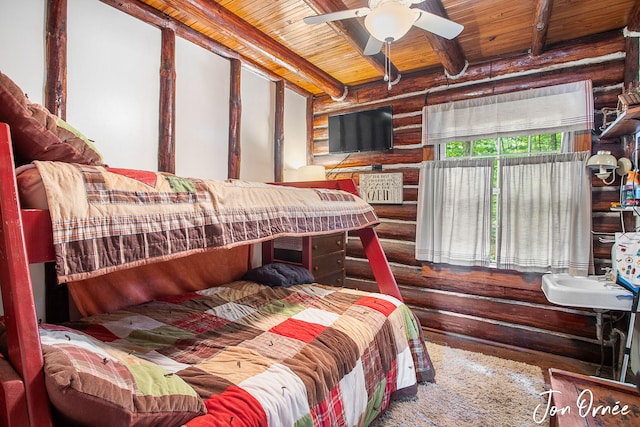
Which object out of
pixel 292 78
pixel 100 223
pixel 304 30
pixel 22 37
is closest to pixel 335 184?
pixel 304 30

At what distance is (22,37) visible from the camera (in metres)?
1.88

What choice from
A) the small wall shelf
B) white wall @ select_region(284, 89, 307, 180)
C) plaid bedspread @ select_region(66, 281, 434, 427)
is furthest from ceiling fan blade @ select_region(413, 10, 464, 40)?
white wall @ select_region(284, 89, 307, 180)

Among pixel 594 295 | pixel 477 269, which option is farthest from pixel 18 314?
pixel 477 269

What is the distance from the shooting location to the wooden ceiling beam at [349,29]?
2211 millimetres

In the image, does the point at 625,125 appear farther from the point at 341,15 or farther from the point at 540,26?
the point at 341,15

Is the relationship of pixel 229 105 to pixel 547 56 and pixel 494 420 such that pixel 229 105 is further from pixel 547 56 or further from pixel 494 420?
pixel 494 420

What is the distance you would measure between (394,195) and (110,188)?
3.12 m

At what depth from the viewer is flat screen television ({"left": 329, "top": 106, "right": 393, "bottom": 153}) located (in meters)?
3.70

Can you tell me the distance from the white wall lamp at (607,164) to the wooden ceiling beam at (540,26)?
1058 millimetres

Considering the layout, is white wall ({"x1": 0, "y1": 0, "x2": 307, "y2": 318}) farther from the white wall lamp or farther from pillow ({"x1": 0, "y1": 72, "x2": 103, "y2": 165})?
the white wall lamp

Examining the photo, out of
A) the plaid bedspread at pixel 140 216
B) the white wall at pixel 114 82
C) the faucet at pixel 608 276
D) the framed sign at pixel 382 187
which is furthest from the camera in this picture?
the framed sign at pixel 382 187

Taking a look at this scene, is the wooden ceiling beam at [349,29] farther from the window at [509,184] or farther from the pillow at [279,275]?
the pillow at [279,275]

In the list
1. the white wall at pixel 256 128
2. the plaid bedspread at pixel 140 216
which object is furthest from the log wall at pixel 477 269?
the plaid bedspread at pixel 140 216

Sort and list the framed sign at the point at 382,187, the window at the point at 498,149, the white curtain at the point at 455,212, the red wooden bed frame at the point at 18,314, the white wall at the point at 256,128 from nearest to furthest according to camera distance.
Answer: the red wooden bed frame at the point at 18,314 < the window at the point at 498,149 < the white curtain at the point at 455,212 < the white wall at the point at 256,128 < the framed sign at the point at 382,187
